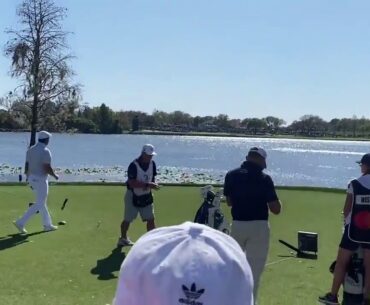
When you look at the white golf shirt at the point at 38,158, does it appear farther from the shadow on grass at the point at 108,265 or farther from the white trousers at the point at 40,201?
the shadow on grass at the point at 108,265

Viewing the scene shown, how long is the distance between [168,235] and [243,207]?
4.98m

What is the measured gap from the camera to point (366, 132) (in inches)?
6452

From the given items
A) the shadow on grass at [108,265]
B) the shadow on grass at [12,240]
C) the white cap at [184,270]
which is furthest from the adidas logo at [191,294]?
the shadow on grass at [12,240]

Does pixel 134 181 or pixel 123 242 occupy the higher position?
pixel 134 181

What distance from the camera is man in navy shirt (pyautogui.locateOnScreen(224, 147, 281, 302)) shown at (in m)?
6.56

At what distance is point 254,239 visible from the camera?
662 centimetres

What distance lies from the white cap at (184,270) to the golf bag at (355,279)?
5298 millimetres

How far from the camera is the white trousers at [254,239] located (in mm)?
6609

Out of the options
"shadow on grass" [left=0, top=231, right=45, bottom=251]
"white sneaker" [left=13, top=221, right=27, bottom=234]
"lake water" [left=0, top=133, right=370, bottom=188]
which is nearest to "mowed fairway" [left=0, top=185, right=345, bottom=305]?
"shadow on grass" [left=0, top=231, right=45, bottom=251]

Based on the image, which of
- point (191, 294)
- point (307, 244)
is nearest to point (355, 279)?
point (307, 244)

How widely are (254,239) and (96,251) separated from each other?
145 inches

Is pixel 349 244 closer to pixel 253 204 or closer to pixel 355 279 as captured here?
pixel 355 279

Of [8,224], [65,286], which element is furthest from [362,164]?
[8,224]

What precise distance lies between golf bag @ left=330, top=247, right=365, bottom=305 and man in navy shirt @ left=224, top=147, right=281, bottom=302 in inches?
38.0
